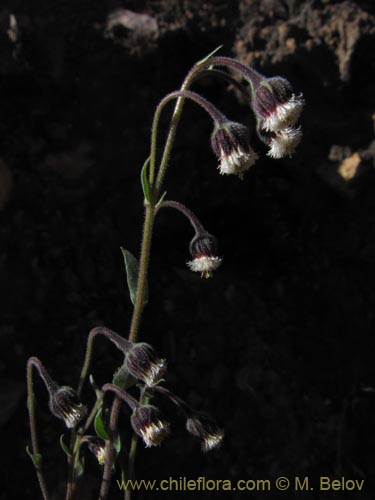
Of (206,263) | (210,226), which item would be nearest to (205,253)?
(206,263)

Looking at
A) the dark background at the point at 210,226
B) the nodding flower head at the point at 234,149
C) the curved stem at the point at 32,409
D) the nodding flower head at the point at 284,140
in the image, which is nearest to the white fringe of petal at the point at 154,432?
the curved stem at the point at 32,409

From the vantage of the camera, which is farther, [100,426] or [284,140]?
[100,426]

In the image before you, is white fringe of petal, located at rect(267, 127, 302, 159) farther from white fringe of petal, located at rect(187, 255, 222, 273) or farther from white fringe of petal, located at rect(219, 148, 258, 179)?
white fringe of petal, located at rect(187, 255, 222, 273)

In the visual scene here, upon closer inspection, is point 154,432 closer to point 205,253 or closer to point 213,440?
point 213,440

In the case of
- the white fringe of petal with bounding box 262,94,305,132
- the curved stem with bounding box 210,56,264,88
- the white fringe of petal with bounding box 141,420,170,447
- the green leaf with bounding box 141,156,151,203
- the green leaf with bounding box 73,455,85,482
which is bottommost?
the green leaf with bounding box 73,455,85,482

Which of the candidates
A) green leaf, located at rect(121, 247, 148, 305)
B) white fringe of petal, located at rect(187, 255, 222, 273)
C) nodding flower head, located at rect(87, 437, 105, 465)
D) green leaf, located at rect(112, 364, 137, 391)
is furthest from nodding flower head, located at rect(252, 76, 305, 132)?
nodding flower head, located at rect(87, 437, 105, 465)

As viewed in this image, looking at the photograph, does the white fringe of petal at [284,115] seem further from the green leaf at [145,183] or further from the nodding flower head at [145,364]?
the nodding flower head at [145,364]
